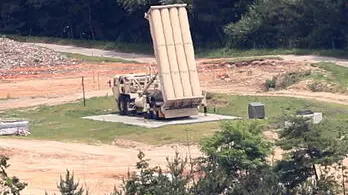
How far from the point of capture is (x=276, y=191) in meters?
30.0

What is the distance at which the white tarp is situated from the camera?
1962 inches

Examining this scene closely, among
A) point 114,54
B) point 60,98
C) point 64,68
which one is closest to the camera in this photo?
point 60,98

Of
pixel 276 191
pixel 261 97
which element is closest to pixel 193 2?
pixel 261 97

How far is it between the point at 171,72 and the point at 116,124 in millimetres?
3235

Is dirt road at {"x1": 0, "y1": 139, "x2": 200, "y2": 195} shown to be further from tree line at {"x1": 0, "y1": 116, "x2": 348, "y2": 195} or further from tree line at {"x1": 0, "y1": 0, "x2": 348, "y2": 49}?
tree line at {"x1": 0, "y1": 0, "x2": 348, "y2": 49}

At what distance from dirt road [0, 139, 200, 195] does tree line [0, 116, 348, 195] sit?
312 centimetres

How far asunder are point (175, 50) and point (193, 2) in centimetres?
2716

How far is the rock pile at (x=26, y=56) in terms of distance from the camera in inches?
3073

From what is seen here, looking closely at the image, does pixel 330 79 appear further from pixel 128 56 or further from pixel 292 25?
pixel 128 56

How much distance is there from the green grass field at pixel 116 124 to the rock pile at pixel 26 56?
18.4 m

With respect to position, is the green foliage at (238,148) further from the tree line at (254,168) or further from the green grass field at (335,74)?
the green grass field at (335,74)

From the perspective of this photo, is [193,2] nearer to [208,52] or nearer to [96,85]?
[208,52]

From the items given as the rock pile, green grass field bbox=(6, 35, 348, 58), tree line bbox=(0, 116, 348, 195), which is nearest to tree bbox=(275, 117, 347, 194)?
tree line bbox=(0, 116, 348, 195)

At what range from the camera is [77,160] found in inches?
1716
